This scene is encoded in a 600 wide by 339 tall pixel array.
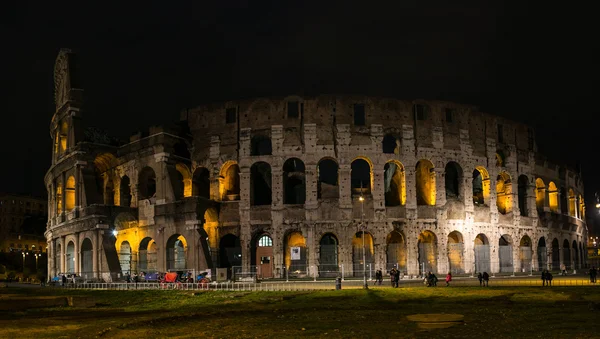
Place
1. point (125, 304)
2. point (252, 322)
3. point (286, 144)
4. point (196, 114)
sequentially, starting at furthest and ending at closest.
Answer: point (196, 114), point (286, 144), point (125, 304), point (252, 322)

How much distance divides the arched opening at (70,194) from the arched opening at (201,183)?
10.7m

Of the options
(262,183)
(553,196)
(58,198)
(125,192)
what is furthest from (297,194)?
(553,196)

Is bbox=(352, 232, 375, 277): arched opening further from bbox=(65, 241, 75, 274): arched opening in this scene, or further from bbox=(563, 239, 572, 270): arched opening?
bbox=(563, 239, 572, 270): arched opening

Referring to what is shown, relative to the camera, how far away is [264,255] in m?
44.3

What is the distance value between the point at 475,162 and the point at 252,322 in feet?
110

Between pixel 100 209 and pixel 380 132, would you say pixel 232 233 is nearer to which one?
pixel 100 209

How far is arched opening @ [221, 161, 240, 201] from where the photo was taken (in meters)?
45.8

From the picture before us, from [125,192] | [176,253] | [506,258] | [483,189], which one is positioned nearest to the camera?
[176,253]

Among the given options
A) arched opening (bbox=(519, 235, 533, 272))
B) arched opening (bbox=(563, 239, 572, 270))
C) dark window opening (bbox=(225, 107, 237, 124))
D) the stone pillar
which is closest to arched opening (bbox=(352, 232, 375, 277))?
the stone pillar

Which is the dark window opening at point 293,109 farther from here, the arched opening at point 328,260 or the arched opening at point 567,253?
the arched opening at point 567,253

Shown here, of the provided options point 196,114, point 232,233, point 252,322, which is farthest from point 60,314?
point 196,114

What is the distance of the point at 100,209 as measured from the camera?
4509 centimetres

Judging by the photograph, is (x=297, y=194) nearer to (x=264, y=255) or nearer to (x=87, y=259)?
(x=264, y=255)

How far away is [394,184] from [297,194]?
732cm
